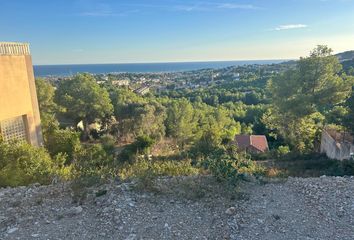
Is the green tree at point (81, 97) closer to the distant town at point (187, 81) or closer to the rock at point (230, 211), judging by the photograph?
the rock at point (230, 211)

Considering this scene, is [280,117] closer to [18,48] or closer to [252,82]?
[18,48]

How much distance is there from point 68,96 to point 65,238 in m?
17.9

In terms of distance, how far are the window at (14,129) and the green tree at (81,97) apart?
8.90 metres

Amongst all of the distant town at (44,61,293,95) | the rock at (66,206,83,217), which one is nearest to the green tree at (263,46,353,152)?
the rock at (66,206,83,217)

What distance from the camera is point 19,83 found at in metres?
11.2

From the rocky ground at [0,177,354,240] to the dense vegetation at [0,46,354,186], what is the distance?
565 mm

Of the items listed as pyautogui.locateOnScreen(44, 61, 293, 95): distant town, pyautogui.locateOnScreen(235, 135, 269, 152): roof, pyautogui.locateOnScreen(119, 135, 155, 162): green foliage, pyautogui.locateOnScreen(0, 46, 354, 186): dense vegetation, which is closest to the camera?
pyautogui.locateOnScreen(0, 46, 354, 186): dense vegetation

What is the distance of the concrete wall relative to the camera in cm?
1057

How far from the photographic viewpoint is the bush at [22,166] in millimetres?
6539

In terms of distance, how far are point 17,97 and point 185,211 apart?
31.2ft

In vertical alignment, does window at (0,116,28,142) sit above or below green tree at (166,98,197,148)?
above

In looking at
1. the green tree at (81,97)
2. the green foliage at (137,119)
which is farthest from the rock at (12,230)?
the green tree at (81,97)

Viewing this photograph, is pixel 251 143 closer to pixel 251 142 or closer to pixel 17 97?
pixel 251 142

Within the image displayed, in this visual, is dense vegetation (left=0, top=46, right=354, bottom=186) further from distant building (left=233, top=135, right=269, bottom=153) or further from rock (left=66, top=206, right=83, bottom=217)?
distant building (left=233, top=135, right=269, bottom=153)
